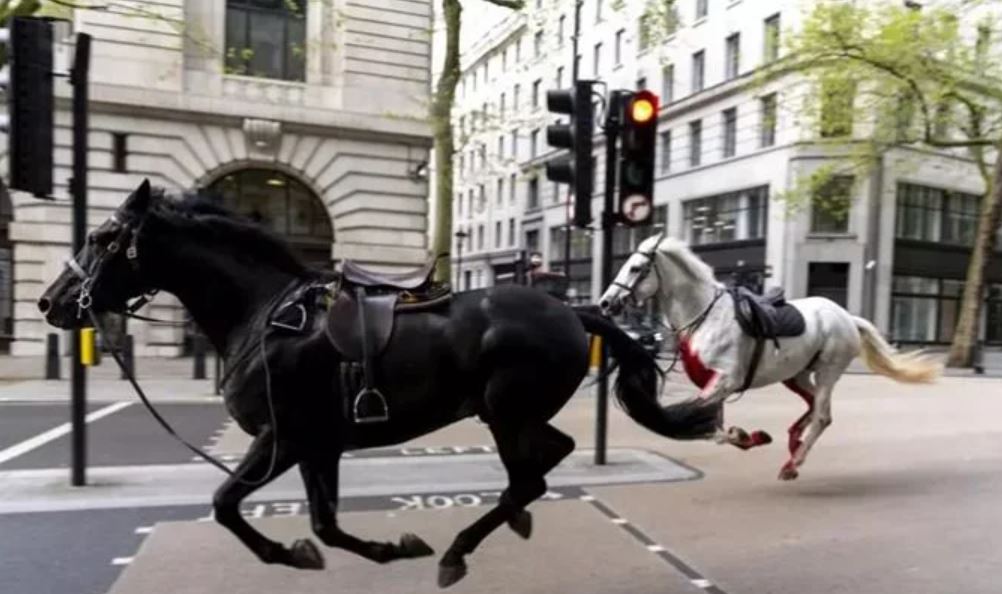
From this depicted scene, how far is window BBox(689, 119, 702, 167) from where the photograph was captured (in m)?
38.1

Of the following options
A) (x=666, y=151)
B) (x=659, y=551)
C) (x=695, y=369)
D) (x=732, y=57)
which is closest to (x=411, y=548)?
(x=659, y=551)

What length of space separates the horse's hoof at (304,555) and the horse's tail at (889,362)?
569 cm

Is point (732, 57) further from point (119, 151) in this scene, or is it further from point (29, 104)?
point (29, 104)

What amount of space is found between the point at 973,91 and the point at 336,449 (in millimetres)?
24655

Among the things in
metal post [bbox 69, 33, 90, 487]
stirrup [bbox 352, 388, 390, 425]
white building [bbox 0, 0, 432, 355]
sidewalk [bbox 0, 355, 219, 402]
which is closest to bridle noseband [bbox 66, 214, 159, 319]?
stirrup [bbox 352, 388, 390, 425]

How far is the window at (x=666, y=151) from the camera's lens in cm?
4022

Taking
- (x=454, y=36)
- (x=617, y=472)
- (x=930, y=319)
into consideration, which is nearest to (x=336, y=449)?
(x=617, y=472)

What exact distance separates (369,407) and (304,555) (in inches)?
31.2

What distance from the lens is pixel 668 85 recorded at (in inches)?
1582

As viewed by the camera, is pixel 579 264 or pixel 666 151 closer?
pixel 666 151

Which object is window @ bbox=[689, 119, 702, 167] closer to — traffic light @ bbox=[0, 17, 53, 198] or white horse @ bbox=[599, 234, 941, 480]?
white horse @ bbox=[599, 234, 941, 480]

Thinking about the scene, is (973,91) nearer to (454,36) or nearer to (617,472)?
(454,36)

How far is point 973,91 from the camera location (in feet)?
74.2

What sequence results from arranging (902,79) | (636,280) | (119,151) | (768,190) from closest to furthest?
(636,280), (119,151), (902,79), (768,190)
